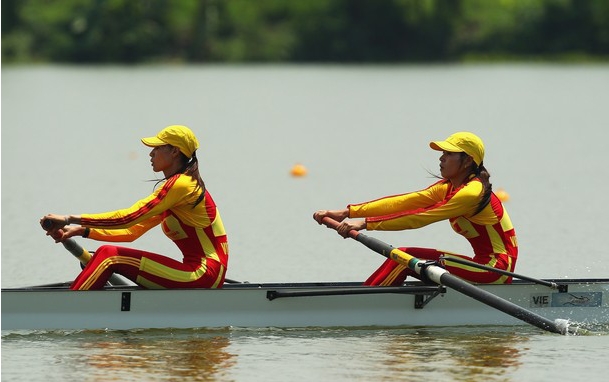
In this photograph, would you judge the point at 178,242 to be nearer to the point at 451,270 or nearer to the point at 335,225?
the point at 335,225

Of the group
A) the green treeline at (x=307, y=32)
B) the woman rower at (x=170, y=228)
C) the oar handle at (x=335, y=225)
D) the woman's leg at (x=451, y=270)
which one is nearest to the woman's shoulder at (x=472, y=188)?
the woman's leg at (x=451, y=270)

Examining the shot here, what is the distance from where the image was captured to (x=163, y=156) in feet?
44.0

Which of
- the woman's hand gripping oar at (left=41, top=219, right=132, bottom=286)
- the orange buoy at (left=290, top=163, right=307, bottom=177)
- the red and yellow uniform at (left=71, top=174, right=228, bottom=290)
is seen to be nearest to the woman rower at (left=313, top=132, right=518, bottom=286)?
the red and yellow uniform at (left=71, top=174, right=228, bottom=290)

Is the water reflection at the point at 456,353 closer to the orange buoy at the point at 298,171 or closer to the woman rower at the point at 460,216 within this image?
the woman rower at the point at 460,216

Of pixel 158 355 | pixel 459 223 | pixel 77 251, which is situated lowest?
pixel 158 355

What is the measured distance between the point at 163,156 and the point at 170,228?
691mm

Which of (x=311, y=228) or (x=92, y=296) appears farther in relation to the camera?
(x=311, y=228)

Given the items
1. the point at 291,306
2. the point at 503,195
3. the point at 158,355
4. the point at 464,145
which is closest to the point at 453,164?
the point at 464,145

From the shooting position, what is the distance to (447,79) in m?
74.9

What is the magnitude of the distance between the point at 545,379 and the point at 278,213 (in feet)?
39.8

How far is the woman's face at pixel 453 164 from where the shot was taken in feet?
46.3

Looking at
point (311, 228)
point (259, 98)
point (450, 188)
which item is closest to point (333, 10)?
point (259, 98)

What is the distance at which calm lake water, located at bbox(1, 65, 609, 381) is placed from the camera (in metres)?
13.1

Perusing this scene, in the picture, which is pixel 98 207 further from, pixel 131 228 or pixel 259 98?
pixel 259 98
